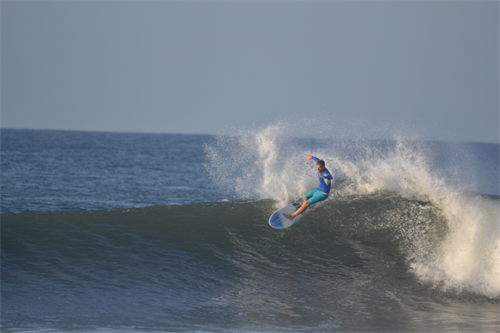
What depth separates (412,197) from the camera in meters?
12.0

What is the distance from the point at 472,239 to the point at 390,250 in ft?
5.48

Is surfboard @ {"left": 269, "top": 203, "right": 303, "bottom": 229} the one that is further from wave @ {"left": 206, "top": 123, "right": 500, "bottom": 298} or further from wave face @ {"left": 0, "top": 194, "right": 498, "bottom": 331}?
wave @ {"left": 206, "top": 123, "right": 500, "bottom": 298}

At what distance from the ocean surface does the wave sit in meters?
0.04

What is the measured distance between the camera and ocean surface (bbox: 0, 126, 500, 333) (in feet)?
22.5

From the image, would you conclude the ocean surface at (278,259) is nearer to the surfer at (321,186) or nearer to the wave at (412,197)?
the wave at (412,197)

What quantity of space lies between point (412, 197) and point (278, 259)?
4710mm

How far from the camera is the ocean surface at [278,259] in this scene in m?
6.84

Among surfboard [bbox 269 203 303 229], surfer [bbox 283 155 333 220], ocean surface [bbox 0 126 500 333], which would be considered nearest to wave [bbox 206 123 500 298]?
ocean surface [bbox 0 126 500 333]

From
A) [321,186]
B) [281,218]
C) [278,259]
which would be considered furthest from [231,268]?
[321,186]

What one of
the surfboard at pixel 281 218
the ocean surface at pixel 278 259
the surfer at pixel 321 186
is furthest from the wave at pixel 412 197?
the surfer at pixel 321 186

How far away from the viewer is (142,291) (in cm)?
780

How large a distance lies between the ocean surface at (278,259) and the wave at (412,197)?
0.04 m

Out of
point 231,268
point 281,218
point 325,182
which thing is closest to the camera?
point 231,268

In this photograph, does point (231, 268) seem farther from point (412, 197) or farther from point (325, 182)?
point (412, 197)
